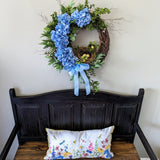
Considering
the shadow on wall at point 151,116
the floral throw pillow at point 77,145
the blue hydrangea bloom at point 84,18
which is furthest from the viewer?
the shadow on wall at point 151,116

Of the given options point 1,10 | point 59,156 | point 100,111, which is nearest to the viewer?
point 1,10

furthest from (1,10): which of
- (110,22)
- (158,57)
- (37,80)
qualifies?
(158,57)

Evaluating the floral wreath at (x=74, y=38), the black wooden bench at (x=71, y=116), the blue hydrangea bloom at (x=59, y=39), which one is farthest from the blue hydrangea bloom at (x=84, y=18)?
the black wooden bench at (x=71, y=116)

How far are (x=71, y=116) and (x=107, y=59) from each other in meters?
0.61

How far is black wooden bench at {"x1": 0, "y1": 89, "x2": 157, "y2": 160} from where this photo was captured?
1247 millimetres

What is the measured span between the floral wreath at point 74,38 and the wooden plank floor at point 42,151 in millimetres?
661

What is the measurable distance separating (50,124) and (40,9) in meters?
0.98

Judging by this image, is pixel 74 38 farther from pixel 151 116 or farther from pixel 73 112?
pixel 151 116

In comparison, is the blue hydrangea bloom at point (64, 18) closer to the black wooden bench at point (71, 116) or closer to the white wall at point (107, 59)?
the white wall at point (107, 59)

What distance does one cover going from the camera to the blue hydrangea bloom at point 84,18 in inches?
36.9

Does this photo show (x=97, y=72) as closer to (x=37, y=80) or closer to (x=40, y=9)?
(x=37, y=80)

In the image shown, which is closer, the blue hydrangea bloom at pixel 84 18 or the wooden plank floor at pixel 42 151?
the blue hydrangea bloom at pixel 84 18

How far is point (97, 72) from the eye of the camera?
49.4 inches

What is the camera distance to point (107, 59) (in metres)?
1.22
